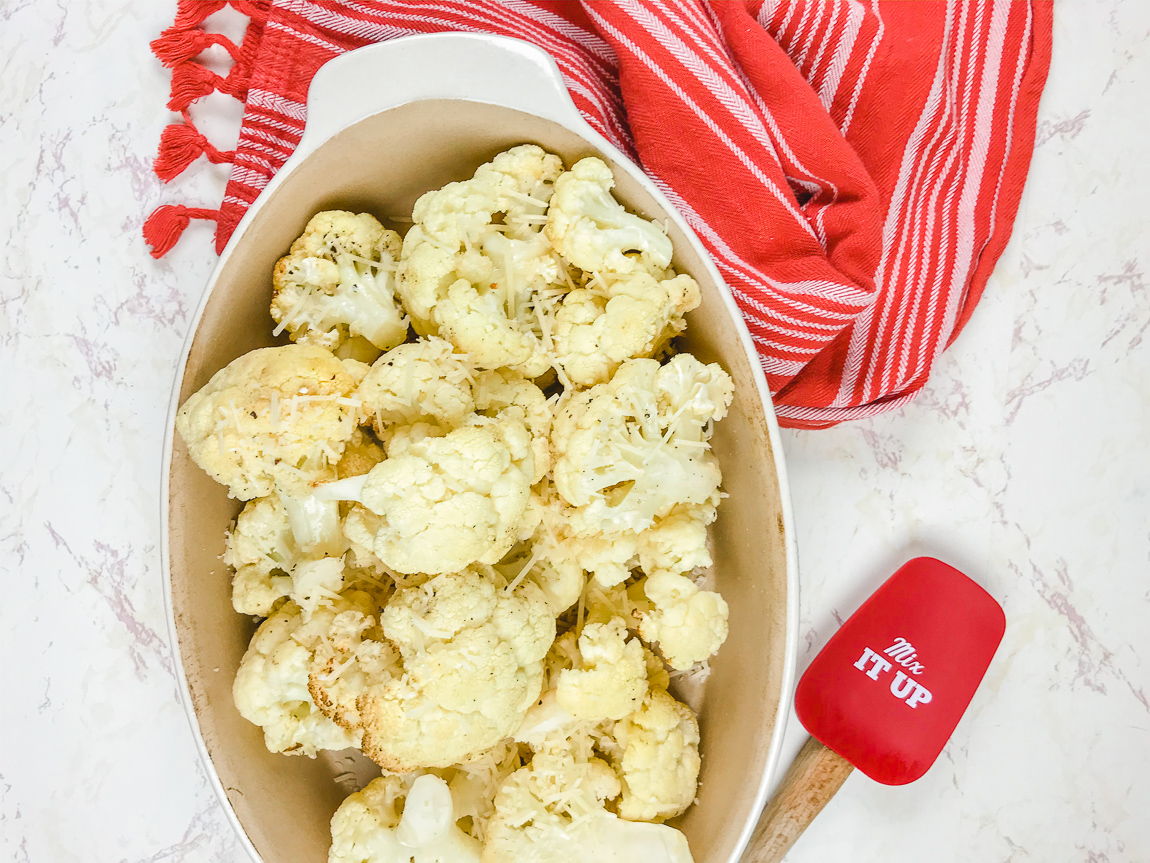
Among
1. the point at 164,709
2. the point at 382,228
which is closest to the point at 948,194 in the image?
the point at 382,228

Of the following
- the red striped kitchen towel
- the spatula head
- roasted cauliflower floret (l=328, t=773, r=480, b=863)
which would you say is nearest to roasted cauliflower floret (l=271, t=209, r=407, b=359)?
the red striped kitchen towel

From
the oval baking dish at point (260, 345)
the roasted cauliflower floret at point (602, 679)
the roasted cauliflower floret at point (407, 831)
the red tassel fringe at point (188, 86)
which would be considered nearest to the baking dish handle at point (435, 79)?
the oval baking dish at point (260, 345)

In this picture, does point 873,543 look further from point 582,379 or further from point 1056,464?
point 582,379

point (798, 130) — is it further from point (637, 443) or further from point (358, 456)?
point (358, 456)

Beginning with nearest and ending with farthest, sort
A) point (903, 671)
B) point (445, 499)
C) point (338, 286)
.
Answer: point (445, 499) < point (338, 286) < point (903, 671)

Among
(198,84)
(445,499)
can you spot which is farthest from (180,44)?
(445,499)

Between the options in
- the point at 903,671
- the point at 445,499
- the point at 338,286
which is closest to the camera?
the point at 445,499

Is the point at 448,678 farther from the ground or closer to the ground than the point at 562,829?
farther from the ground
